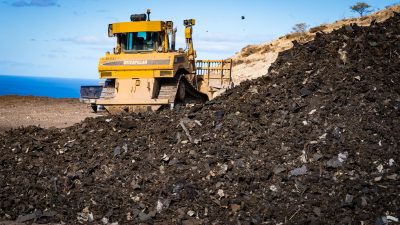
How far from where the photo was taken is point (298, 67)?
1077 cm

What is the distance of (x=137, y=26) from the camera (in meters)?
16.0

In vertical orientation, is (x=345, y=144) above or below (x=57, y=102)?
above

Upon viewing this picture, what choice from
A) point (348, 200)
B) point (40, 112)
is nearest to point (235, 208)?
point (348, 200)

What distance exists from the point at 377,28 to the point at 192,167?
544 centimetres

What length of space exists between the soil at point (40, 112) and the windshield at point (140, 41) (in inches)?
149

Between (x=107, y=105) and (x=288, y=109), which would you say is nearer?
(x=288, y=109)

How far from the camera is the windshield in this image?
16.1 meters

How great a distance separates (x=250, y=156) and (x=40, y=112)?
15.7 m

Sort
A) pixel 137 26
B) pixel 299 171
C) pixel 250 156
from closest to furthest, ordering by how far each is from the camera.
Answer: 1. pixel 299 171
2. pixel 250 156
3. pixel 137 26

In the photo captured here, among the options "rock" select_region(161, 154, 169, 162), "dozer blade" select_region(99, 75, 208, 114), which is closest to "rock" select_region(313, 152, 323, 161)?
"rock" select_region(161, 154, 169, 162)

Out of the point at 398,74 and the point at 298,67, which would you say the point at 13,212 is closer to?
the point at 298,67

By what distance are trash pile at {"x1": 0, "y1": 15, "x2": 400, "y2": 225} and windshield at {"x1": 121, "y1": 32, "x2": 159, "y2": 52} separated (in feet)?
18.4

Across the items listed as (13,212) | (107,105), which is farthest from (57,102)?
(13,212)

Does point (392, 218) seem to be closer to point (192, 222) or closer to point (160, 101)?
point (192, 222)
